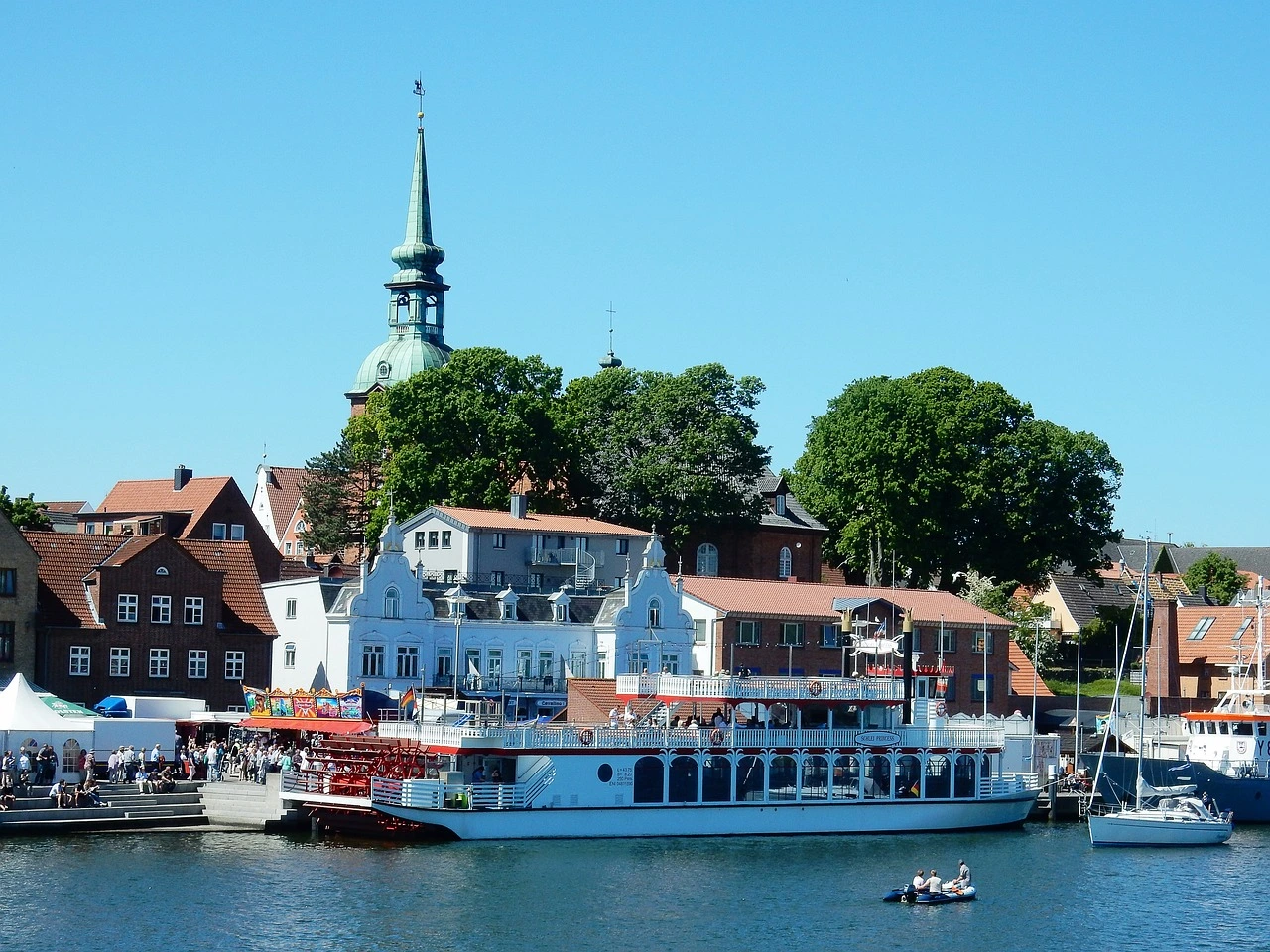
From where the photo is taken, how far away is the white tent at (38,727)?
2388 inches

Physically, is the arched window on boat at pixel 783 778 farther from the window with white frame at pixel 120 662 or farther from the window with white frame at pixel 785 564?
the window with white frame at pixel 785 564

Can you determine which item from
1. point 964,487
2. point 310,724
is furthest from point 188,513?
point 310,724

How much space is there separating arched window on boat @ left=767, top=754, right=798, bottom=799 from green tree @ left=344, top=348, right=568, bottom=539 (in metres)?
37.5

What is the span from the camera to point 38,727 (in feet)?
200

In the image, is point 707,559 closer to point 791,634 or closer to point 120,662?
point 791,634

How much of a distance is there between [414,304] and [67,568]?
69051mm

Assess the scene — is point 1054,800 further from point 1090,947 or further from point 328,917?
point 328,917

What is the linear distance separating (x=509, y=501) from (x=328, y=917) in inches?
2021

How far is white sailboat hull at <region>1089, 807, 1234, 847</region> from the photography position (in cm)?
6450

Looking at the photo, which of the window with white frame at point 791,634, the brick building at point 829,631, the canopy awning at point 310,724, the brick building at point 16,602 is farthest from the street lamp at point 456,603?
the brick building at point 16,602

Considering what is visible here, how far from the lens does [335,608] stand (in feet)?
267

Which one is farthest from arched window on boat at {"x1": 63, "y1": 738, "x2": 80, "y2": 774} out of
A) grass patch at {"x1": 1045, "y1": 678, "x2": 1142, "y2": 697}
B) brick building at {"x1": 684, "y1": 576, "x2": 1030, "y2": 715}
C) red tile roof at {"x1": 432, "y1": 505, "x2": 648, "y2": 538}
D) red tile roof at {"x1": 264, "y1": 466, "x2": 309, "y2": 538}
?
red tile roof at {"x1": 264, "y1": 466, "x2": 309, "y2": 538}

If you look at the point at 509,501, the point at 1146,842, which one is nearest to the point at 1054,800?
the point at 1146,842

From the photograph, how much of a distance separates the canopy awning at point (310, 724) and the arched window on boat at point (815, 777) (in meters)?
14.7
